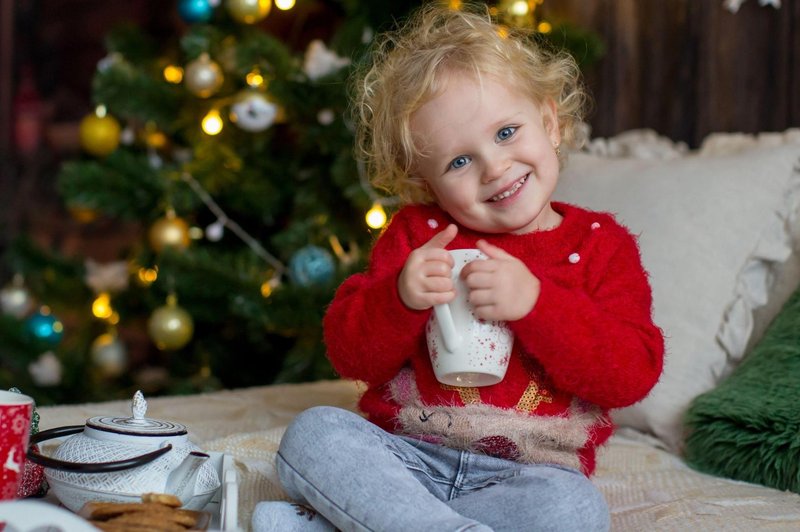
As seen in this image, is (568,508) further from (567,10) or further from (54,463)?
(567,10)

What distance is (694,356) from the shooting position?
4.69ft

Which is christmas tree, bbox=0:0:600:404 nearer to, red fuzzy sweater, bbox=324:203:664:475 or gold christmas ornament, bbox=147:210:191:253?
gold christmas ornament, bbox=147:210:191:253

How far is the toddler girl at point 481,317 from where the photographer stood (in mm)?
938

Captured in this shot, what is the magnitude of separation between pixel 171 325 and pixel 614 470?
1.08m

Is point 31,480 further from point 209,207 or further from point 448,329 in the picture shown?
point 209,207

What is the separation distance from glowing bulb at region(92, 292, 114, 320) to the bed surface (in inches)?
25.7

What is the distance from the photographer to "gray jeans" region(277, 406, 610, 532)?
2.93 feet

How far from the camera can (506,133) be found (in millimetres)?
1070

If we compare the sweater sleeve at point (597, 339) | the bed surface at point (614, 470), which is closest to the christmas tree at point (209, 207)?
the bed surface at point (614, 470)

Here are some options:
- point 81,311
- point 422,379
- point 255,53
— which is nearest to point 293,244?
point 255,53

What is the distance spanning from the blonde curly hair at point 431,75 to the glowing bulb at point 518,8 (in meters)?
0.70

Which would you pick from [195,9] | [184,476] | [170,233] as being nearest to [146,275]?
[170,233]

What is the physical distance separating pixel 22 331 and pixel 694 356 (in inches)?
60.6

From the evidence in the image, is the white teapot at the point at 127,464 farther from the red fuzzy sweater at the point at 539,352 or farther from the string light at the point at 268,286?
the string light at the point at 268,286
